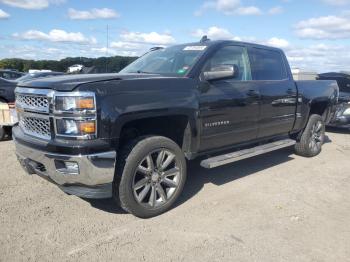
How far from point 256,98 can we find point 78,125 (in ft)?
8.93

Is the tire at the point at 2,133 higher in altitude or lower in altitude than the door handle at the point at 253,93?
lower

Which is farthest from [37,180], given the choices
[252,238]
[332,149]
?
[332,149]

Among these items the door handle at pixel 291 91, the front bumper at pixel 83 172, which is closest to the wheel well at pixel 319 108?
the door handle at pixel 291 91

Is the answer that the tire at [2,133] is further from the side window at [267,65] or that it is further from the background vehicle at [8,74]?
the background vehicle at [8,74]

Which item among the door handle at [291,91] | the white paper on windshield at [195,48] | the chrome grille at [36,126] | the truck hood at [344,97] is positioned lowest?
the truck hood at [344,97]

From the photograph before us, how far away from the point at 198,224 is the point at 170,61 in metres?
2.20

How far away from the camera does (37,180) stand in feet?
16.0

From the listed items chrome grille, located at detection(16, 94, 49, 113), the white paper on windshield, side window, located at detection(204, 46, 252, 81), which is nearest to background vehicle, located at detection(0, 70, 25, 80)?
chrome grille, located at detection(16, 94, 49, 113)

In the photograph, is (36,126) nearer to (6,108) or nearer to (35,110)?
(35,110)

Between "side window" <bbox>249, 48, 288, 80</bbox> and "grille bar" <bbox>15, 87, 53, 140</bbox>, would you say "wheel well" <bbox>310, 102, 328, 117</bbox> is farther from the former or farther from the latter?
"grille bar" <bbox>15, 87, 53, 140</bbox>

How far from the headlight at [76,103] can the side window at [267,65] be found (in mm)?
2770

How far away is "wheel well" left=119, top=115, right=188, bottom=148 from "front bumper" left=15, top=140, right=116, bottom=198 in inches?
17.2

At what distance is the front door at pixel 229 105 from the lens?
4.32 metres

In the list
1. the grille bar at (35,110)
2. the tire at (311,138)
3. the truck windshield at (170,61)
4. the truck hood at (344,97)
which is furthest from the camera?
the truck hood at (344,97)
